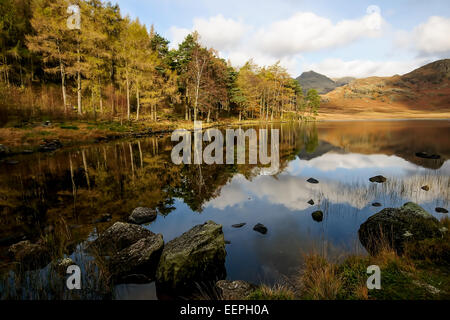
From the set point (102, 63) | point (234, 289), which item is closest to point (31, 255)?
point (234, 289)

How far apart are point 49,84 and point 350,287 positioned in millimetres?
57116

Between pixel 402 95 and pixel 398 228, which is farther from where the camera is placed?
pixel 402 95

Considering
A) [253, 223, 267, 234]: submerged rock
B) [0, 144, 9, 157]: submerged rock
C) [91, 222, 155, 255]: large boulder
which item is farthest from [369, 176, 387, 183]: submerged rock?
[0, 144, 9, 157]: submerged rock

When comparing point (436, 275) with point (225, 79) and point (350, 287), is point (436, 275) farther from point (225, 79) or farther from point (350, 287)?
point (225, 79)

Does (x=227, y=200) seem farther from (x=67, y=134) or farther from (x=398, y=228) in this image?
(x=67, y=134)

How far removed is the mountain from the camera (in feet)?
469

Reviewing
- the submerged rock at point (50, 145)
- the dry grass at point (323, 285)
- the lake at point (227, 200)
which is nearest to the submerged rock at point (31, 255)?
the lake at point (227, 200)

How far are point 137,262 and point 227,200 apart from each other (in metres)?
5.17

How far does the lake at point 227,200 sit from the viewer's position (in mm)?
5695

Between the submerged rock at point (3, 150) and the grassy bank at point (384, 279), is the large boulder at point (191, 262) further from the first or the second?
the submerged rock at point (3, 150)

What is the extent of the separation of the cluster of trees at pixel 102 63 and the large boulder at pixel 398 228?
32697 millimetres

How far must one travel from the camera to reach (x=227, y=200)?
9484mm

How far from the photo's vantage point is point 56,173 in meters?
12.5
